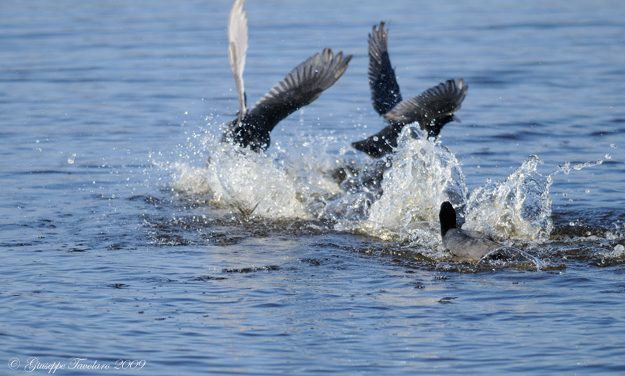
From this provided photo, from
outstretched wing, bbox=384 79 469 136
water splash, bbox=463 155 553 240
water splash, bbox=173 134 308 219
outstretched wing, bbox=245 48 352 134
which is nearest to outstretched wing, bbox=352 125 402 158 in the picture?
outstretched wing, bbox=384 79 469 136

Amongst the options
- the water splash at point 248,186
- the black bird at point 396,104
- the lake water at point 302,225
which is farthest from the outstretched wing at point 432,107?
the water splash at point 248,186

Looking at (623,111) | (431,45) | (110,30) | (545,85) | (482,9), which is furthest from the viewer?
(482,9)

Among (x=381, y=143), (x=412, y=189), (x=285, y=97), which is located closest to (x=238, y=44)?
(x=285, y=97)

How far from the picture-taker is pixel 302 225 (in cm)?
663

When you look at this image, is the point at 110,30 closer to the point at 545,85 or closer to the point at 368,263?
the point at 545,85

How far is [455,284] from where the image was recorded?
5027 millimetres

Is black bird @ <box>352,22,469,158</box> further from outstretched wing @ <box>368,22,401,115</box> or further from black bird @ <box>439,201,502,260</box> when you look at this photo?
black bird @ <box>439,201,502,260</box>

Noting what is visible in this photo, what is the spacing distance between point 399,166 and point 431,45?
8845 millimetres

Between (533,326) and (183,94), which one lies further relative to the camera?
(183,94)

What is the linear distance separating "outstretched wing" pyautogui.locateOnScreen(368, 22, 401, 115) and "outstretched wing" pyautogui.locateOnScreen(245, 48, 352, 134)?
2.73 feet

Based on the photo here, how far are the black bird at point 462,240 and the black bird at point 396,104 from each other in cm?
129

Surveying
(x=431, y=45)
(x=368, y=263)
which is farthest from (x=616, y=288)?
(x=431, y=45)

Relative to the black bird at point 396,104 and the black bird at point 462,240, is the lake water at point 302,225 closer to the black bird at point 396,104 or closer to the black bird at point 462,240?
the black bird at point 462,240

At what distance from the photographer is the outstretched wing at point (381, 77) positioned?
26.9 ft
